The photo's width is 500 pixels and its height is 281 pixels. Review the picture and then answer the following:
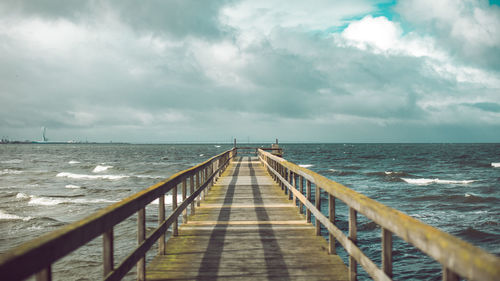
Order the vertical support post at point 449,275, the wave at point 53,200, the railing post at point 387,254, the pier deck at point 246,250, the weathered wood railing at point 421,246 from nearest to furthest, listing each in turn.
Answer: the weathered wood railing at point 421,246 → the vertical support post at point 449,275 → the railing post at point 387,254 → the pier deck at point 246,250 → the wave at point 53,200

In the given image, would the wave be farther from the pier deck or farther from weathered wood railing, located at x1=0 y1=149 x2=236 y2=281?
weathered wood railing, located at x1=0 y1=149 x2=236 y2=281

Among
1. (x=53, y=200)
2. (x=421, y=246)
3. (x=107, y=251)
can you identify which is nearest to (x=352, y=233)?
(x=421, y=246)

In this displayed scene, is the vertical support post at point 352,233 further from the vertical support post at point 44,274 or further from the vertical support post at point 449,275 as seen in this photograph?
the vertical support post at point 44,274

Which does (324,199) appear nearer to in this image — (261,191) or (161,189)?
(261,191)

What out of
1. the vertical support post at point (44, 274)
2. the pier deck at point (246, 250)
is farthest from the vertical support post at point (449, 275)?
the vertical support post at point (44, 274)

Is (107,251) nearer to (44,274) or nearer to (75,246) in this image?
(75,246)

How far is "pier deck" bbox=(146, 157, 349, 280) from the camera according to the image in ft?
13.2

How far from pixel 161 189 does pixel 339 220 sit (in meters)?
10.6

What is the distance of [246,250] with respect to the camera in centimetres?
489

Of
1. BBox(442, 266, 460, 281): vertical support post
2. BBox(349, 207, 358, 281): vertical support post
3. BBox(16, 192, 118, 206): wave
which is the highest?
BBox(442, 266, 460, 281): vertical support post

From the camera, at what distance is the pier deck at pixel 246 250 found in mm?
4020

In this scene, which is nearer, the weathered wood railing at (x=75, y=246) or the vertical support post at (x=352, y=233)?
the weathered wood railing at (x=75, y=246)

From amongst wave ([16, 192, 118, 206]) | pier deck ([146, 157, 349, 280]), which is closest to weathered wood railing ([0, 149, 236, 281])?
pier deck ([146, 157, 349, 280])

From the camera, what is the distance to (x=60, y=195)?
21312mm
